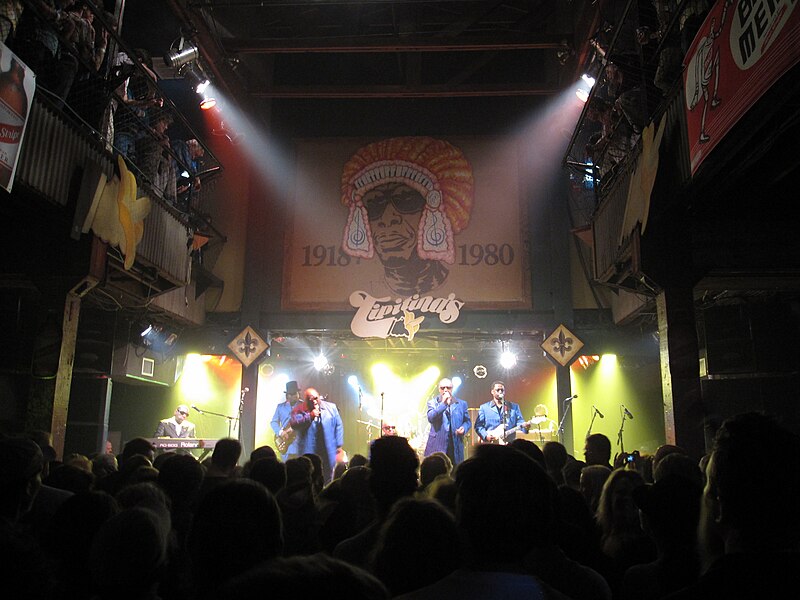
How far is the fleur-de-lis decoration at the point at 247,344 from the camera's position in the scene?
15062 millimetres

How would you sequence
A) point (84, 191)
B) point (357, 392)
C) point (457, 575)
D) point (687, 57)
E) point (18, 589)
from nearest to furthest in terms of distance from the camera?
point (457, 575) → point (18, 589) → point (687, 57) → point (84, 191) → point (357, 392)

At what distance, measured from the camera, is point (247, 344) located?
594 inches

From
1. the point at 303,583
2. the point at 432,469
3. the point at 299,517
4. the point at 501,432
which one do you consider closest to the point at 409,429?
the point at 501,432

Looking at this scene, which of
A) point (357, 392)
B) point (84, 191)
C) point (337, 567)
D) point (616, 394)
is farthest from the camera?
point (357, 392)

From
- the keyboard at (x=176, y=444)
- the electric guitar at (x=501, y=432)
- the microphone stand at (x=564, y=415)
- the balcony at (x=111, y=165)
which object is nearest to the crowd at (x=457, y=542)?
the balcony at (x=111, y=165)

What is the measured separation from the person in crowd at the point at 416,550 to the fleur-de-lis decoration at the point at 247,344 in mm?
13364

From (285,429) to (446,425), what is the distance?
409 cm

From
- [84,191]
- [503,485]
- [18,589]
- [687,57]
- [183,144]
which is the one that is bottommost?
[18,589]

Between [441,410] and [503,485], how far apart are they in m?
11.9

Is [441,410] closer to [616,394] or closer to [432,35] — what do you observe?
[616,394]

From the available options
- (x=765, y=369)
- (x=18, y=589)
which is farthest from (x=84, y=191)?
(x=765, y=369)

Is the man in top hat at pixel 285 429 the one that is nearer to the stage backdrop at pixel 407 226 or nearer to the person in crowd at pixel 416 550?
the stage backdrop at pixel 407 226

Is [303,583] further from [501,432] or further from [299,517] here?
[501,432]

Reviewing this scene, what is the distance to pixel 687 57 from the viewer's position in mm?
6422
